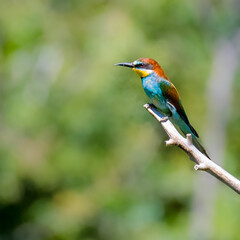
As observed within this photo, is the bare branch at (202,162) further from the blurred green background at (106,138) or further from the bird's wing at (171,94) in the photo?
the blurred green background at (106,138)

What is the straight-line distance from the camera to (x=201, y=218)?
23.1 ft

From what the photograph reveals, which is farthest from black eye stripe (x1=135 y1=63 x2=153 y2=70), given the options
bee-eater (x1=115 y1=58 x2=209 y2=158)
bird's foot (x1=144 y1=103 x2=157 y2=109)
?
bird's foot (x1=144 y1=103 x2=157 y2=109)

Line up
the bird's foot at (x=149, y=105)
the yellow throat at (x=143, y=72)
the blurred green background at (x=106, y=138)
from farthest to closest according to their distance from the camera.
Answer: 1. the blurred green background at (x=106, y=138)
2. the yellow throat at (x=143, y=72)
3. the bird's foot at (x=149, y=105)

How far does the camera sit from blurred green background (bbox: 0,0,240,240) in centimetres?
704

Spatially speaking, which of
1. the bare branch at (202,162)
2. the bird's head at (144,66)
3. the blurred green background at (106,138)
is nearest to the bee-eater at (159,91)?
the bird's head at (144,66)

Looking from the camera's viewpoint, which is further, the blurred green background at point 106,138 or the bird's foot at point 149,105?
the blurred green background at point 106,138

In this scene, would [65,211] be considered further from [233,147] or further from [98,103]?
[233,147]

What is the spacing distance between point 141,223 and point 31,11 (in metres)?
4.05

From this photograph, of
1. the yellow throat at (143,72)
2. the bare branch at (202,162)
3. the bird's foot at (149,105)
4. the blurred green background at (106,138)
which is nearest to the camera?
the bare branch at (202,162)

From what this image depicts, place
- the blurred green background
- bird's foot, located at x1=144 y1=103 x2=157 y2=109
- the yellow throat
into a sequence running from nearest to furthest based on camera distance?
1. bird's foot, located at x1=144 y1=103 x2=157 y2=109
2. the yellow throat
3. the blurred green background

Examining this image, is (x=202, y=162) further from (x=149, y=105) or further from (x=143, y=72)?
(x=143, y=72)

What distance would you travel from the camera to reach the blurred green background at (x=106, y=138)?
23.1ft

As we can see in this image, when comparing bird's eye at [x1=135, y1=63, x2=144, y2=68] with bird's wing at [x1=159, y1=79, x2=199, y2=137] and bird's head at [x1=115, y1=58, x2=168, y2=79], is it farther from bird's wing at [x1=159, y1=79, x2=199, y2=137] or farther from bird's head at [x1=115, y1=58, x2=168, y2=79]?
bird's wing at [x1=159, y1=79, x2=199, y2=137]

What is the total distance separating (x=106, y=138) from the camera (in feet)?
25.2
